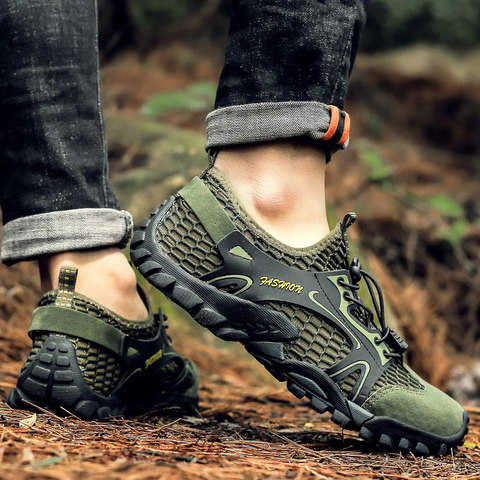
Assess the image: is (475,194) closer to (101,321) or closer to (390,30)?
(390,30)

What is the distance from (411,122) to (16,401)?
19.1 feet

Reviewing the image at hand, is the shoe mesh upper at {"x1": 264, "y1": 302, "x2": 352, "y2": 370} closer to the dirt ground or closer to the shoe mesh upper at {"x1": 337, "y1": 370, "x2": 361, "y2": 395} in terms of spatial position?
the shoe mesh upper at {"x1": 337, "y1": 370, "x2": 361, "y2": 395}

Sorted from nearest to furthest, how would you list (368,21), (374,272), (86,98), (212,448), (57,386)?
(212,448)
(57,386)
(86,98)
(374,272)
(368,21)

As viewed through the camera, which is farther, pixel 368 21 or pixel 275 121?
A: pixel 368 21

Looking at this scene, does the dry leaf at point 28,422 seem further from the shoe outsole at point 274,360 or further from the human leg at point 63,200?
the shoe outsole at point 274,360

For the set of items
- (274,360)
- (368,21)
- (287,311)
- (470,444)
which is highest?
(368,21)

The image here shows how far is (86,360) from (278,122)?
2.34 feet

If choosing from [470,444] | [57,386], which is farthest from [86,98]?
[470,444]

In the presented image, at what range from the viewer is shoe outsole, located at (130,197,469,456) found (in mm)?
1316

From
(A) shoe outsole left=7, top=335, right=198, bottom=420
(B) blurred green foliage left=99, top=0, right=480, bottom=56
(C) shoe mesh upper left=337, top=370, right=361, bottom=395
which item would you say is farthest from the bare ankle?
(B) blurred green foliage left=99, top=0, right=480, bottom=56

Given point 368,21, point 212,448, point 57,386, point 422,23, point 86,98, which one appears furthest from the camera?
point 422,23

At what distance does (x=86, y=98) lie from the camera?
56.7 inches

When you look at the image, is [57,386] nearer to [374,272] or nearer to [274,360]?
[274,360]

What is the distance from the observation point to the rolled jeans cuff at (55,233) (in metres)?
1.37
